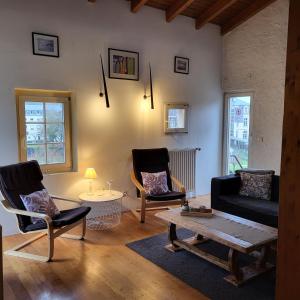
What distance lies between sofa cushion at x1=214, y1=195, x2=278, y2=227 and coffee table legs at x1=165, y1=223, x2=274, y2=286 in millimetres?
521

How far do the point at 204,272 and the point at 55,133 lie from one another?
248 centimetres

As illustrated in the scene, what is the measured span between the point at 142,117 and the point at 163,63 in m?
0.90

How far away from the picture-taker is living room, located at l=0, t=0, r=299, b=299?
2.74 m

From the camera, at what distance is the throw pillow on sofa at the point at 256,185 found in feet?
12.6

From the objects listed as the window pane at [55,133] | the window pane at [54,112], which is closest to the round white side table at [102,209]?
the window pane at [55,133]

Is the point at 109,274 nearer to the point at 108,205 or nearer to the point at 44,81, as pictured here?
the point at 108,205

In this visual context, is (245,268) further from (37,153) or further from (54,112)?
(54,112)

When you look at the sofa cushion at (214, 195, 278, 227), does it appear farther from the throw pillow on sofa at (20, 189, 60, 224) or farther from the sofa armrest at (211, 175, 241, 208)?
the throw pillow on sofa at (20, 189, 60, 224)

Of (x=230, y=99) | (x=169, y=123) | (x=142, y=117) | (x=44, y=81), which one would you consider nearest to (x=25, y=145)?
(x=44, y=81)

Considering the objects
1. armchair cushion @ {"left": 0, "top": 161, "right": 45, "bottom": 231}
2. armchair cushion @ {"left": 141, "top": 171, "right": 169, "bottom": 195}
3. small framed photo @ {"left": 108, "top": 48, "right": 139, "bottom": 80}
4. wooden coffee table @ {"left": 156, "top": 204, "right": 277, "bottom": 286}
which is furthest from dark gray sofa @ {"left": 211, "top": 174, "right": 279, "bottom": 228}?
armchair cushion @ {"left": 0, "top": 161, "right": 45, "bottom": 231}

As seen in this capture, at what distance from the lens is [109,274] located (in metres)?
2.72

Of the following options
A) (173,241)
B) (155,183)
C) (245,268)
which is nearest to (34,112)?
(155,183)

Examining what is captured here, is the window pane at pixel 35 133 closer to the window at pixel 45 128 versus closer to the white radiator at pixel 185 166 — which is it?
the window at pixel 45 128

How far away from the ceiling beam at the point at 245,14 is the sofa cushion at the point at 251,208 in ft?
9.60
